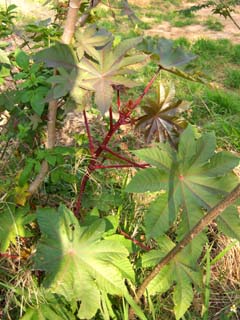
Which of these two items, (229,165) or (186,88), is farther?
(186,88)

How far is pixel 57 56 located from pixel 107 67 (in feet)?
0.56

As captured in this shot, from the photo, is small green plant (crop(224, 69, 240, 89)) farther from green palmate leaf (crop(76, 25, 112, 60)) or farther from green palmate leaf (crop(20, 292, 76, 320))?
green palmate leaf (crop(20, 292, 76, 320))

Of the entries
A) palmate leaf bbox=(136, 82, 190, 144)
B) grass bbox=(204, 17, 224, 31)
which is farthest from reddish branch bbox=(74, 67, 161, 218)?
grass bbox=(204, 17, 224, 31)

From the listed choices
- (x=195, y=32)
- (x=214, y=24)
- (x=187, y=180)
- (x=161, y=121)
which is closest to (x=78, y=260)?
(x=187, y=180)

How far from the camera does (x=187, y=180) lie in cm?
151

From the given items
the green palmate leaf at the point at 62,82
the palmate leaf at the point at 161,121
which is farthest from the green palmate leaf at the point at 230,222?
the green palmate leaf at the point at 62,82

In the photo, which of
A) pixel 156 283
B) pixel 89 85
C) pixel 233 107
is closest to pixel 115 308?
pixel 156 283

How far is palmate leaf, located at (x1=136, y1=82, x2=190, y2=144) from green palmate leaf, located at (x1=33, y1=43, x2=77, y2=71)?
0.42m

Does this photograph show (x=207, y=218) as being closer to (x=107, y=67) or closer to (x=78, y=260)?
(x=78, y=260)

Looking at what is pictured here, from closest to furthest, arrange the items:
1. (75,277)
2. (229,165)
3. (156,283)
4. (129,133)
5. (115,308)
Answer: (75,277), (229,165), (156,283), (115,308), (129,133)

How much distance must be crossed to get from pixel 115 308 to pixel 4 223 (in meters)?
0.55

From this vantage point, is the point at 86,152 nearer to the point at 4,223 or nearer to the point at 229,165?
the point at 4,223

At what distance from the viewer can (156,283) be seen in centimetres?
168

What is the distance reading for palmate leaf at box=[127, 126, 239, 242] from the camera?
57.5 inches
